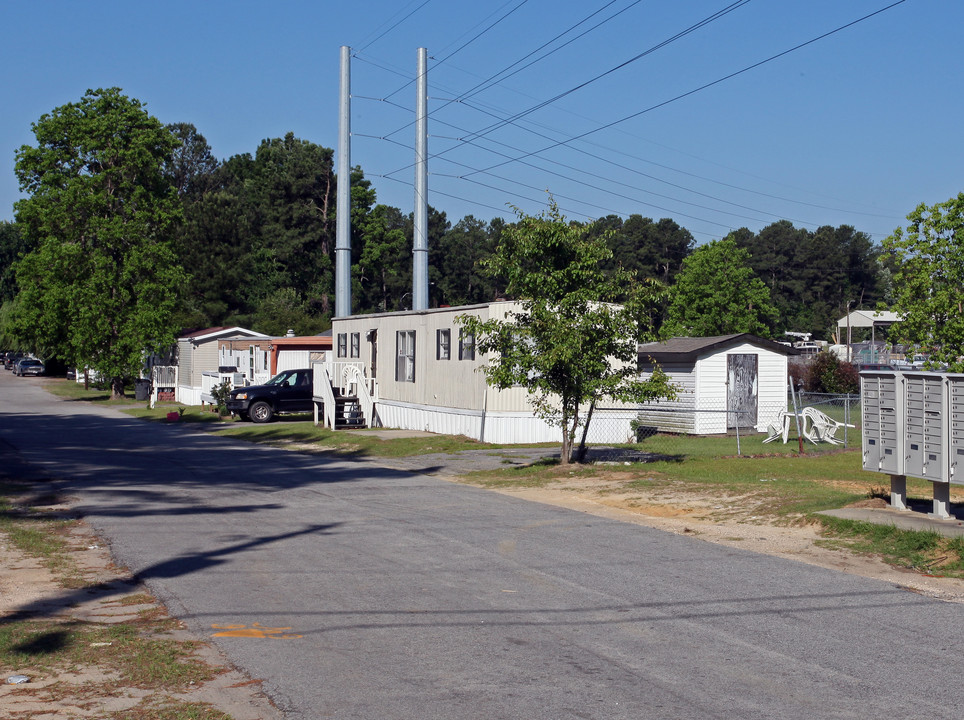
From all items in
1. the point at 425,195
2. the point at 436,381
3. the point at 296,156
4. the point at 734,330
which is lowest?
the point at 436,381

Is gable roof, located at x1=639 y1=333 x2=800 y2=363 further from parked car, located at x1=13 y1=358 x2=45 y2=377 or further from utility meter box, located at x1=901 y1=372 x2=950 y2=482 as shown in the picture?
parked car, located at x1=13 y1=358 x2=45 y2=377

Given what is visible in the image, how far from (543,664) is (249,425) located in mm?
26920

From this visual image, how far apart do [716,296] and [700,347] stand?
27378 millimetres

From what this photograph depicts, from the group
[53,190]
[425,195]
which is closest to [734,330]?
[425,195]

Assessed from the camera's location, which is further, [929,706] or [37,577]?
[37,577]

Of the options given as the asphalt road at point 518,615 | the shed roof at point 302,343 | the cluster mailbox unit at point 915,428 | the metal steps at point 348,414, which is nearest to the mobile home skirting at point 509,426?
the metal steps at point 348,414

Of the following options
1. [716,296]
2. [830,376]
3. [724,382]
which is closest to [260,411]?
[724,382]

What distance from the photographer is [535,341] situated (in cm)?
1794

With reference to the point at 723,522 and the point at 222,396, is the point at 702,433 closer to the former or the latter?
the point at 723,522

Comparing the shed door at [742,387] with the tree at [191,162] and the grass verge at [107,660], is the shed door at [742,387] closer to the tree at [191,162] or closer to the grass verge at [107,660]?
the grass verge at [107,660]

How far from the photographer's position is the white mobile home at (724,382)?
27406 millimetres

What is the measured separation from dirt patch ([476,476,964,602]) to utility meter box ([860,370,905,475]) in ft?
2.62

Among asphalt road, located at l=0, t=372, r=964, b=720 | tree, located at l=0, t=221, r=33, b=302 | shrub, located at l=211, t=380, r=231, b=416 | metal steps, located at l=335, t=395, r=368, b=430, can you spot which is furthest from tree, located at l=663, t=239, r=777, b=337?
tree, located at l=0, t=221, r=33, b=302

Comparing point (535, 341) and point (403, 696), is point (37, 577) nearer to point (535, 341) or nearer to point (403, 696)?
point (403, 696)
